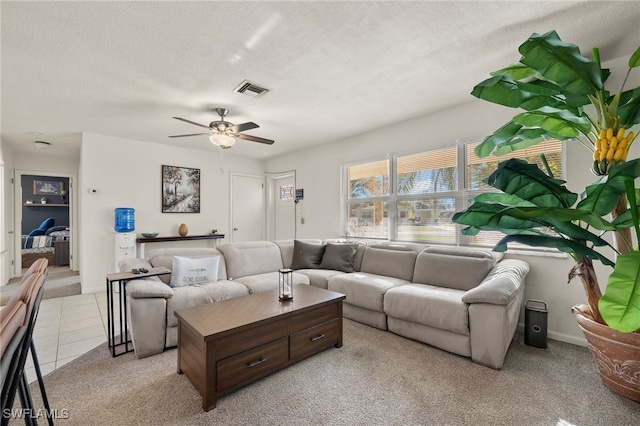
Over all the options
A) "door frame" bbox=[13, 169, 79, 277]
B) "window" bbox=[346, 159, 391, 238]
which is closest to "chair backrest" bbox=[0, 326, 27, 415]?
"window" bbox=[346, 159, 391, 238]

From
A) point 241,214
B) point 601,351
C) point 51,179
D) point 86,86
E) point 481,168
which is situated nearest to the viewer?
point 601,351

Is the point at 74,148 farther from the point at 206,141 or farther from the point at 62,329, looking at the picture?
the point at 62,329

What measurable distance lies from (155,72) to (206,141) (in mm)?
2448

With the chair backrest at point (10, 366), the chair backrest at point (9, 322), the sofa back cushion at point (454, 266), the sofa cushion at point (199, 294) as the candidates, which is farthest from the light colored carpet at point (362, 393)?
the chair backrest at point (9, 322)

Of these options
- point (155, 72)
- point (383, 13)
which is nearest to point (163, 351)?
point (155, 72)

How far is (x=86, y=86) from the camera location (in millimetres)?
2842

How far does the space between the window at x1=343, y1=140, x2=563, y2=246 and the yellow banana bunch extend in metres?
1.15

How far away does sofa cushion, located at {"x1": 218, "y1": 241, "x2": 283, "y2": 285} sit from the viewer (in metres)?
3.59

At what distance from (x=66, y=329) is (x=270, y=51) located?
3514 mm

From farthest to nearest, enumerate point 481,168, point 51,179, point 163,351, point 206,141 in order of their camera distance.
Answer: point 51,179, point 206,141, point 481,168, point 163,351

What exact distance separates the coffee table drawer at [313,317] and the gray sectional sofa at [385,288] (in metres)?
0.63

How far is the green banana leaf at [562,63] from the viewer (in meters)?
1.55

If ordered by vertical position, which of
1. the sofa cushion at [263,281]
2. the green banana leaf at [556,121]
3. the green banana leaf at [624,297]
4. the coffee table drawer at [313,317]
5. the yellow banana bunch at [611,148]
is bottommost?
the coffee table drawer at [313,317]

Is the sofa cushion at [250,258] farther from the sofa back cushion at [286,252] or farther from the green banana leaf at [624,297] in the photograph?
the green banana leaf at [624,297]
